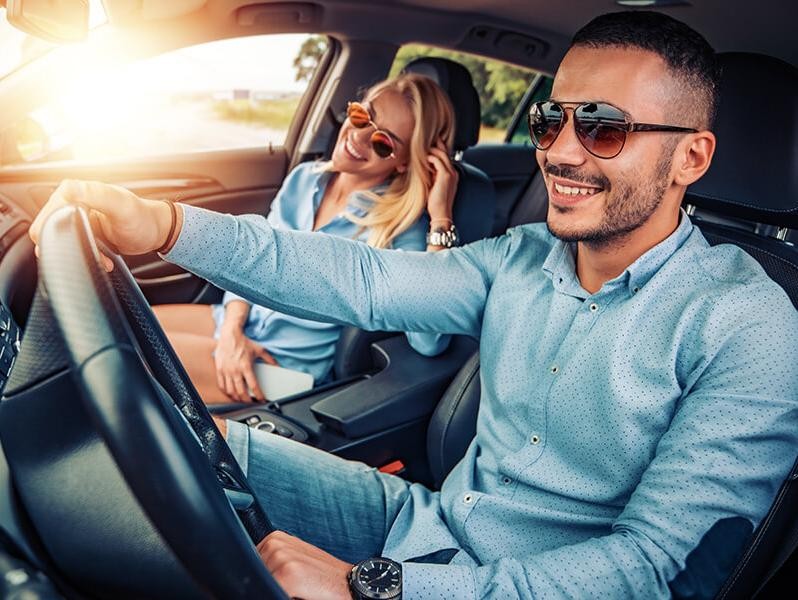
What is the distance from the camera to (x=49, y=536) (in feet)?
2.82

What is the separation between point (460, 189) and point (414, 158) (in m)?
0.19

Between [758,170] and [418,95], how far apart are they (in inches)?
51.7

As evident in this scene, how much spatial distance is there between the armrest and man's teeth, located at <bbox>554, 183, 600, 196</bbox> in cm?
84

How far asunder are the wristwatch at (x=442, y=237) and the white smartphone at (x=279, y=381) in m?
0.56

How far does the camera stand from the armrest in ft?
6.55

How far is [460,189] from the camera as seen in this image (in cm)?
257

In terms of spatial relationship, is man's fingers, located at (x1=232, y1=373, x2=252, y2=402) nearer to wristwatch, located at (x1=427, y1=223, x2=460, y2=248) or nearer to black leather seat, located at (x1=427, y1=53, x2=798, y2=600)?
wristwatch, located at (x1=427, y1=223, x2=460, y2=248)

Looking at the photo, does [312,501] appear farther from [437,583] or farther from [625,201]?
[625,201]

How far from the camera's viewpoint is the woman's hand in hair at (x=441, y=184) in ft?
7.91

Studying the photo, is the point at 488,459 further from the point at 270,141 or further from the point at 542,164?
the point at 270,141

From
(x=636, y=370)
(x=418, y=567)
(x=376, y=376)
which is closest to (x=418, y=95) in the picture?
(x=376, y=376)

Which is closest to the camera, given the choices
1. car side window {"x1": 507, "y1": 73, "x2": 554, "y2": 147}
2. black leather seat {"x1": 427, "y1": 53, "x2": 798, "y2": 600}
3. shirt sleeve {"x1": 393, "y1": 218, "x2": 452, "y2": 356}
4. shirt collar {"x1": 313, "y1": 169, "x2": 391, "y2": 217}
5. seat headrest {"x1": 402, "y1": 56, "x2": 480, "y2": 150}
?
black leather seat {"x1": 427, "y1": 53, "x2": 798, "y2": 600}

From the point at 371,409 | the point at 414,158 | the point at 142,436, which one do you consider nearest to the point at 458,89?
the point at 414,158

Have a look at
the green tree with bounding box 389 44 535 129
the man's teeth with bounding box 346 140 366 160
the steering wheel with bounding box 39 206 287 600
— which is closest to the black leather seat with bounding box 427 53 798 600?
the steering wheel with bounding box 39 206 287 600
